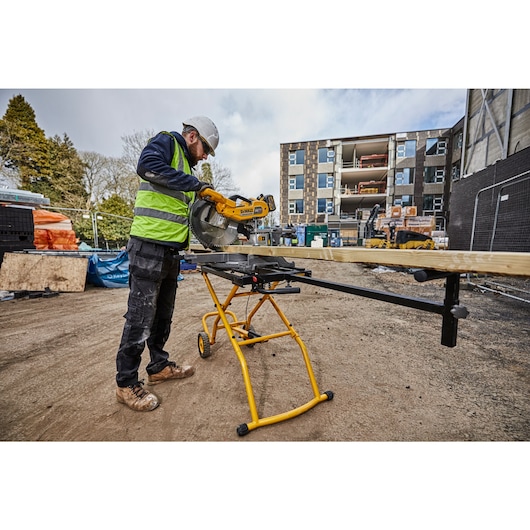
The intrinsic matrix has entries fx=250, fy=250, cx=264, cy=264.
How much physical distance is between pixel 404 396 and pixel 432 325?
6.86ft

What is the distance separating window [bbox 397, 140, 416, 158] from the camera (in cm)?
2227

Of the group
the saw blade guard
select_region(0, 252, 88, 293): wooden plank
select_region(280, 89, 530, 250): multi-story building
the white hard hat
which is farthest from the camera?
select_region(280, 89, 530, 250): multi-story building

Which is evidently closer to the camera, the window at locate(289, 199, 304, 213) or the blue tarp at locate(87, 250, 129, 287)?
the blue tarp at locate(87, 250, 129, 287)

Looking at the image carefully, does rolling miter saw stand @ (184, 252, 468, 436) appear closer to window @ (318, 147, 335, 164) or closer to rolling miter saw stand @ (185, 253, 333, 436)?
rolling miter saw stand @ (185, 253, 333, 436)

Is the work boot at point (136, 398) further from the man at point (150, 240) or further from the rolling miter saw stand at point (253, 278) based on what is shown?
the rolling miter saw stand at point (253, 278)

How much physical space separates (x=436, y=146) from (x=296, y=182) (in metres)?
12.4

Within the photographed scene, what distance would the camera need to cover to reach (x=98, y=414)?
1.84 m

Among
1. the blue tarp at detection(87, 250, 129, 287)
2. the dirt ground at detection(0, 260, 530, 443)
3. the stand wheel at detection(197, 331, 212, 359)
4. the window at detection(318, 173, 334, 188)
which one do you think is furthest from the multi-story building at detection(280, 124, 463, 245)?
the stand wheel at detection(197, 331, 212, 359)

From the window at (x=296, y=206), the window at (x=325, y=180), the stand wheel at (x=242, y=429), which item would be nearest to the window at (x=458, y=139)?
the window at (x=325, y=180)

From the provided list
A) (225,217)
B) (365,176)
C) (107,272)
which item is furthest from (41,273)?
(365,176)

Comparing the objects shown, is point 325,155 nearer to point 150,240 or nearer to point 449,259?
point 150,240

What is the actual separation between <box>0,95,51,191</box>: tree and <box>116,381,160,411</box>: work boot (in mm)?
25358

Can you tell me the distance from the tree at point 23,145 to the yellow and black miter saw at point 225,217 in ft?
81.3

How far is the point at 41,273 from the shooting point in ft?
18.1
